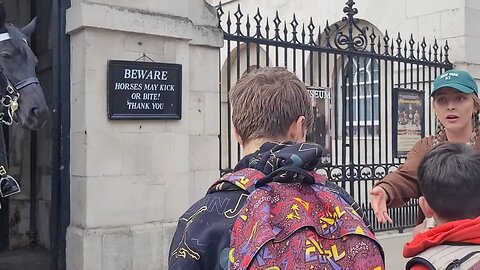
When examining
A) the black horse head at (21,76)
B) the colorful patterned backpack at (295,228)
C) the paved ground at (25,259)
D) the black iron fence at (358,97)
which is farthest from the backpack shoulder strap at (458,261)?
the paved ground at (25,259)

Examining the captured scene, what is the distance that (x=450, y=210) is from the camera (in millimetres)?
2062

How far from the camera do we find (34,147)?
24.0ft

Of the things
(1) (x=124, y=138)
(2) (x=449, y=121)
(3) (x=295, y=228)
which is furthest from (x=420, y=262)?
(1) (x=124, y=138)

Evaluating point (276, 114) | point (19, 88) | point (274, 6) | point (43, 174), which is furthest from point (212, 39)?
point (274, 6)

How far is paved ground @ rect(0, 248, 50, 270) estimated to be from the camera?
621 centimetres

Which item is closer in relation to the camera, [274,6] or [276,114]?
[276,114]

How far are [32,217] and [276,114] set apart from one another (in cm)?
623

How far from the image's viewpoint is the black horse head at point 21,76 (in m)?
4.38

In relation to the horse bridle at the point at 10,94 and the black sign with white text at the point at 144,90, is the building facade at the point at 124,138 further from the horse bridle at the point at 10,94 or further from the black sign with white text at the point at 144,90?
the horse bridle at the point at 10,94

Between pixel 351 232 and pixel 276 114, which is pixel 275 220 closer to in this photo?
pixel 351 232

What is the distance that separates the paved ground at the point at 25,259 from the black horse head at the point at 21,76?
7.69ft

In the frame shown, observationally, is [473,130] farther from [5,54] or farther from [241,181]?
[5,54]

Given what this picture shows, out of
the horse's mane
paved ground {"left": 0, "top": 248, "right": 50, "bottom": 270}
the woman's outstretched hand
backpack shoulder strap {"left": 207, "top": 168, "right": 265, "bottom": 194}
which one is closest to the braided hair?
the woman's outstretched hand

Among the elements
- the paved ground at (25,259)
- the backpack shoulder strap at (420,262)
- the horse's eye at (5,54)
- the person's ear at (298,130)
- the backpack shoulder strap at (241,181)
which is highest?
the horse's eye at (5,54)
